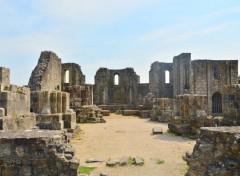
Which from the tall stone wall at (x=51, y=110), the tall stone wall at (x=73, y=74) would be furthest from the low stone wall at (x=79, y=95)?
the tall stone wall at (x=73, y=74)

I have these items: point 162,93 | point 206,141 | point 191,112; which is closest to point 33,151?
point 206,141

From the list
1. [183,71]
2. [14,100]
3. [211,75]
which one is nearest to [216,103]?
[211,75]

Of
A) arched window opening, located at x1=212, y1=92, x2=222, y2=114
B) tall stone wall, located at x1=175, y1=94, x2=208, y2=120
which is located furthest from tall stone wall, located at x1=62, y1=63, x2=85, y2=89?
tall stone wall, located at x1=175, y1=94, x2=208, y2=120

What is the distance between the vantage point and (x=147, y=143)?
10.4 metres

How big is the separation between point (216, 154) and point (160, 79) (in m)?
29.1

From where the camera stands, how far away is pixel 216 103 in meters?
27.8

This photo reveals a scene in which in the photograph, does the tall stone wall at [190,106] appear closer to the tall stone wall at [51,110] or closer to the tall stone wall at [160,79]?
the tall stone wall at [51,110]

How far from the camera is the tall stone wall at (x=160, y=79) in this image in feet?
108

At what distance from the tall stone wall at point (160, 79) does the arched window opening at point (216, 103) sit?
251 inches

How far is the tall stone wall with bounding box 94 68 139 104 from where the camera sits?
113 feet

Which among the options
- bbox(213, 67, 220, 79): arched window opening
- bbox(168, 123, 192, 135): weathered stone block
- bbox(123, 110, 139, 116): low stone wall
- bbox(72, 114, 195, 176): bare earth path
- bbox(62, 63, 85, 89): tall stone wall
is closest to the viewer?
bbox(72, 114, 195, 176): bare earth path

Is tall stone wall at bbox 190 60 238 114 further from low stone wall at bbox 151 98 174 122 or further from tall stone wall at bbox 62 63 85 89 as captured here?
tall stone wall at bbox 62 63 85 89

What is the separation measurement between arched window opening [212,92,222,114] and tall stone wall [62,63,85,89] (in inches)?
596

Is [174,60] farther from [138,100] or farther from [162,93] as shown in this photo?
[138,100]
